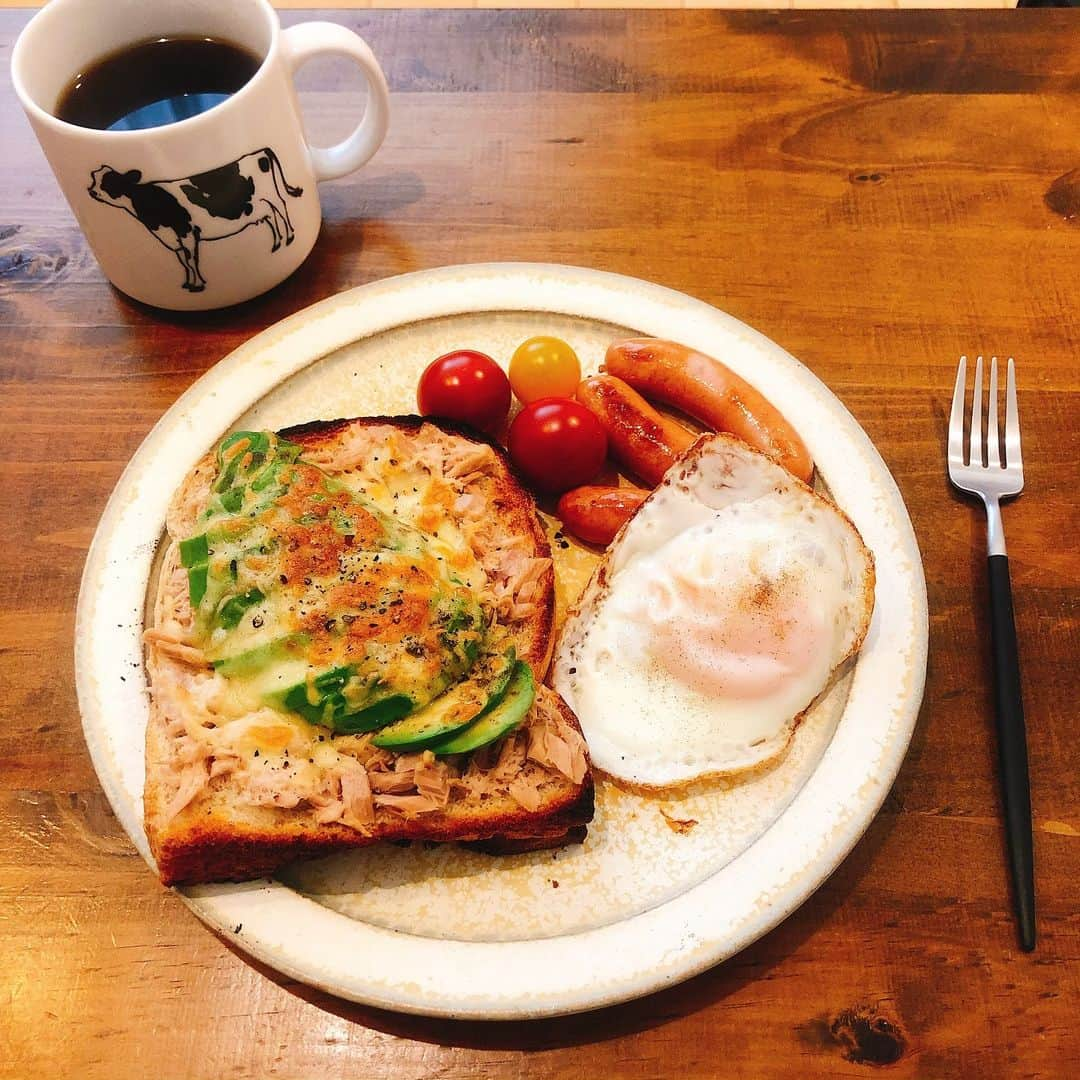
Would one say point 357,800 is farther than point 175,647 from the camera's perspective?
No

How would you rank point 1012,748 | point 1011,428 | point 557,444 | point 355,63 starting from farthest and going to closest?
point 355,63 < point 1011,428 < point 557,444 < point 1012,748

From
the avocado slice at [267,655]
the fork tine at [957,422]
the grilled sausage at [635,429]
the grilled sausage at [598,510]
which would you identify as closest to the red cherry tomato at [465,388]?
the grilled sausage at [635,429]

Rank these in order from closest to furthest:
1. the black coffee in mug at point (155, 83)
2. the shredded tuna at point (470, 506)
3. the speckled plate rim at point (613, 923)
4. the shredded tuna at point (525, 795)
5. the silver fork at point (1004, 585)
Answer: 1. the speckled plate rim at point (613, 923)
2. the shredded tuna at point (525, 795)
3. the silver fork at point (1004, 585)
4. the shredded tuna at point (470, 506)
5. the black coffee in mug at point (155, 83)

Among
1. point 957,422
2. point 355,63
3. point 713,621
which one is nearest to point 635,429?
point 713,621

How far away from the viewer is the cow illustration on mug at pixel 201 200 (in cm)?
280

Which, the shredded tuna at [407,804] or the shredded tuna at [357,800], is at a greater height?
the shredded tuna at [357,800]

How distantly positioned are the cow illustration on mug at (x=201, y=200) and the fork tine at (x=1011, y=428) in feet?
7.80

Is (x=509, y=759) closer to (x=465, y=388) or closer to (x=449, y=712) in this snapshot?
(x=449, y=712)

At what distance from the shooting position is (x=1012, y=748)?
2.52m

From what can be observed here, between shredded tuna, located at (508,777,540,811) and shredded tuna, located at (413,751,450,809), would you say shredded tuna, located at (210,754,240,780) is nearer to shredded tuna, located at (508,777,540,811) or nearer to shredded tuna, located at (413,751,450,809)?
shredded tuna, located at (413,751,450,809)

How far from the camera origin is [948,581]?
289 cm

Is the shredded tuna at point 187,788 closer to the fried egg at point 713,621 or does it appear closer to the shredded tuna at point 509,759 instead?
the shredded tuna at point 509,759

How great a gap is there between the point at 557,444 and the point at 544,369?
0.32 m

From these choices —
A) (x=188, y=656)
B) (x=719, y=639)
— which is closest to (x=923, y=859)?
(x=719, y=639)
